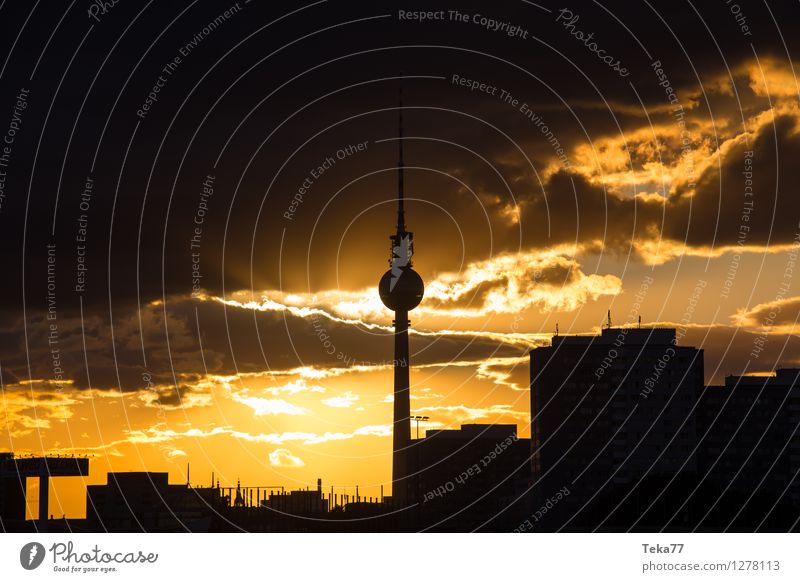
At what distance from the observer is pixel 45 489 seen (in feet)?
479

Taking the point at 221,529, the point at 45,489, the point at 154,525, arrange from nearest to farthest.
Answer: the point at 45,489, the point at 221,529, the point at 154,525

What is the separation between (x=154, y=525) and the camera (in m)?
182
